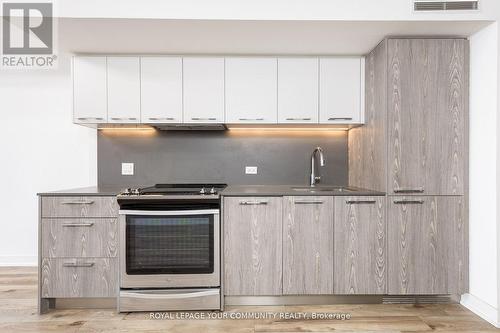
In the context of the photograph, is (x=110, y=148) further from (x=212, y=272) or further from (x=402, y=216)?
(x=402, y=216)

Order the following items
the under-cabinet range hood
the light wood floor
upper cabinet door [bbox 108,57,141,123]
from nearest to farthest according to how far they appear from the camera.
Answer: the light wood floor → upper cabinet door [bbox 108,57,141,123] → the under-cabinet range hood

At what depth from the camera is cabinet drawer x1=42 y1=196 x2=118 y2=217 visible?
2457mm

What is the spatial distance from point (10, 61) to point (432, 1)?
13.1 feet

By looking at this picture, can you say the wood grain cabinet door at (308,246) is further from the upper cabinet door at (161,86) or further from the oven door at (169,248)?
the upper cabinet door at (161,86)

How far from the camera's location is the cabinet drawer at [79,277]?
2449mm

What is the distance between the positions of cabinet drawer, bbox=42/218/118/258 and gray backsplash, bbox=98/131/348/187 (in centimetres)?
82

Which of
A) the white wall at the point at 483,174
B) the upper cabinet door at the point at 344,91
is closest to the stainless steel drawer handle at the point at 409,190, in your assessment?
the white wall at the point at 483,174

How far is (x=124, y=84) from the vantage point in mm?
2865

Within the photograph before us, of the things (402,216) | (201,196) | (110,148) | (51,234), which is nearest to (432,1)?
(402,216)

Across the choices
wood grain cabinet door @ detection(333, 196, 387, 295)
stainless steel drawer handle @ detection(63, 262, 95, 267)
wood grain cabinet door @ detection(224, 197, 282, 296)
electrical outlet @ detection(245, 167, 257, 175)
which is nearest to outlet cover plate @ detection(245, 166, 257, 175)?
electrical outlet @ detection(245, 167, 257, 175)

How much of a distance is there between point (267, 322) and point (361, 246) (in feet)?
3.02

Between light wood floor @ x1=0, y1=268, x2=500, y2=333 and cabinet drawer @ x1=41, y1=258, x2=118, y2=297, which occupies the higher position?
cabinet drawer @ x1=41, y1=258, x2=118, y2=297

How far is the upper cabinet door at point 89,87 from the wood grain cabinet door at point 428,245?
8.72 ft

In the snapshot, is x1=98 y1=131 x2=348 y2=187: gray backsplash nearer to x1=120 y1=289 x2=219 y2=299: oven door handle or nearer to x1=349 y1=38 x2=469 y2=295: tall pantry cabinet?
x1=349 y1=38 x2=469 y2=295: tall pantry cabinet
